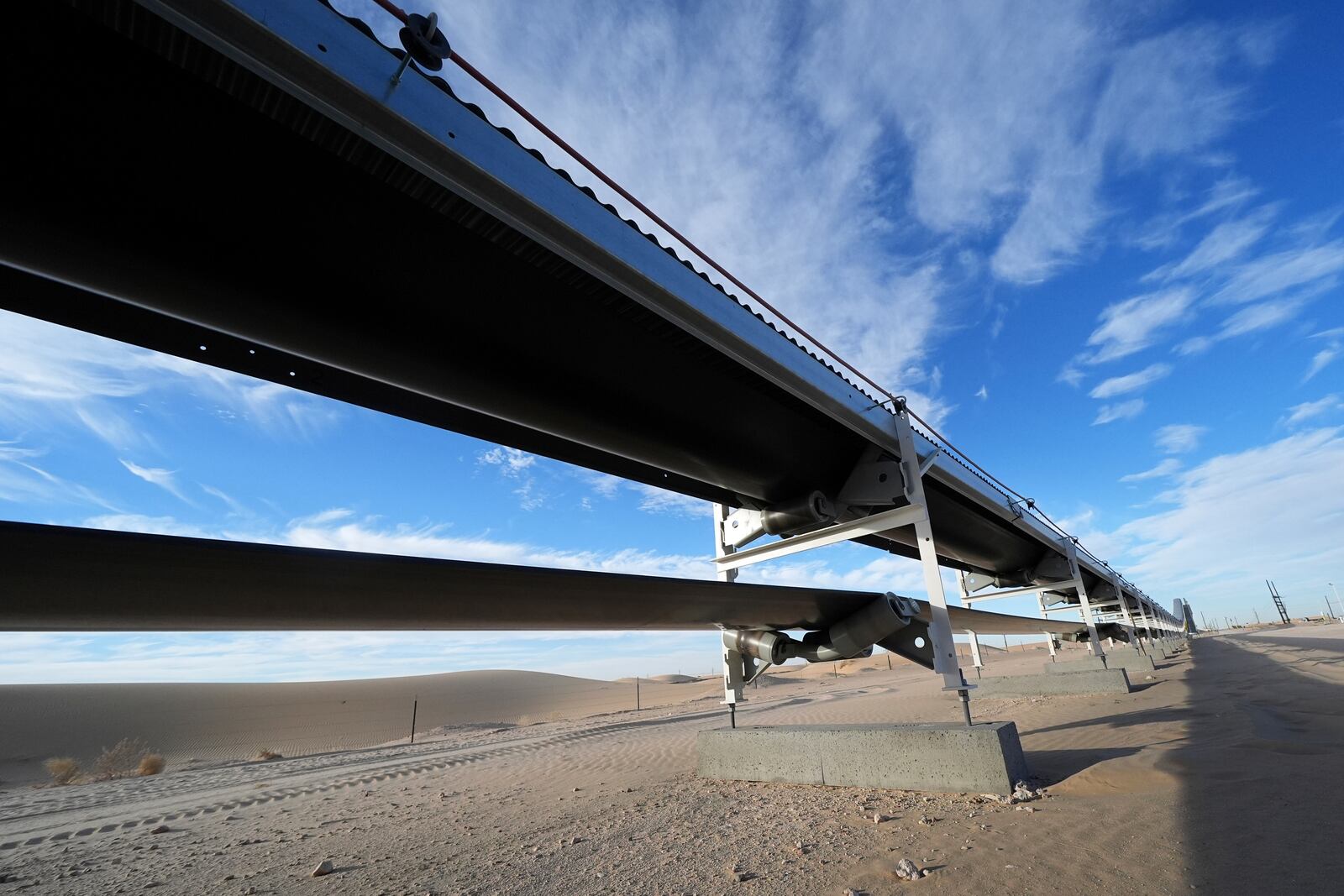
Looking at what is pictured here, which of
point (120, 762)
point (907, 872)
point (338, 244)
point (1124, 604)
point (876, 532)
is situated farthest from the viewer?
point (1124, 604)

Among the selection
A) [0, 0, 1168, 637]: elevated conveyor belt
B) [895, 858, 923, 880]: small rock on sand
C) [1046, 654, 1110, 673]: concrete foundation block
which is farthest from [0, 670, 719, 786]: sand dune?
[895, 858, 923, 880]: small rock on sand

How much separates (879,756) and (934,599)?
5.20 ft

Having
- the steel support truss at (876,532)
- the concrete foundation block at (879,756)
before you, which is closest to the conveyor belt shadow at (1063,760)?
the concrete foundation block at (879,756)

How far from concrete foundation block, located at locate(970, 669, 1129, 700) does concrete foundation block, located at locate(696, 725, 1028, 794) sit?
865cm

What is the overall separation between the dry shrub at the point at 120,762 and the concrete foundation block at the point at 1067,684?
2181 centimetres

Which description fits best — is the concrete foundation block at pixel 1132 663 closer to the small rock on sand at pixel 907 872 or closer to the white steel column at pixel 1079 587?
the white steel column at pixel 1079 587

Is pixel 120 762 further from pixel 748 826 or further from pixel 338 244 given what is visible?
pixel 338 244

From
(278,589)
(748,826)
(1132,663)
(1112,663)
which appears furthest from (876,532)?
(1132,663)

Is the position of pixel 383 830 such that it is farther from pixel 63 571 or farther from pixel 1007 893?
pixel 1007 893

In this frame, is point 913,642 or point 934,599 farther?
point 913,642

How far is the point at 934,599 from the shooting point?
5.67 m

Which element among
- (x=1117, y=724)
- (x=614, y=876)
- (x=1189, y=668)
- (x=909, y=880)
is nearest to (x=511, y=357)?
(x=614, y=876)

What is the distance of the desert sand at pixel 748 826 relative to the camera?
10.4 ft

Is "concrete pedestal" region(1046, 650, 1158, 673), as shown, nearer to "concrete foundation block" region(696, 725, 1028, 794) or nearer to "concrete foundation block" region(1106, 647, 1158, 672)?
"concrete foundation block" region(1106, 647, 1158, 672)
